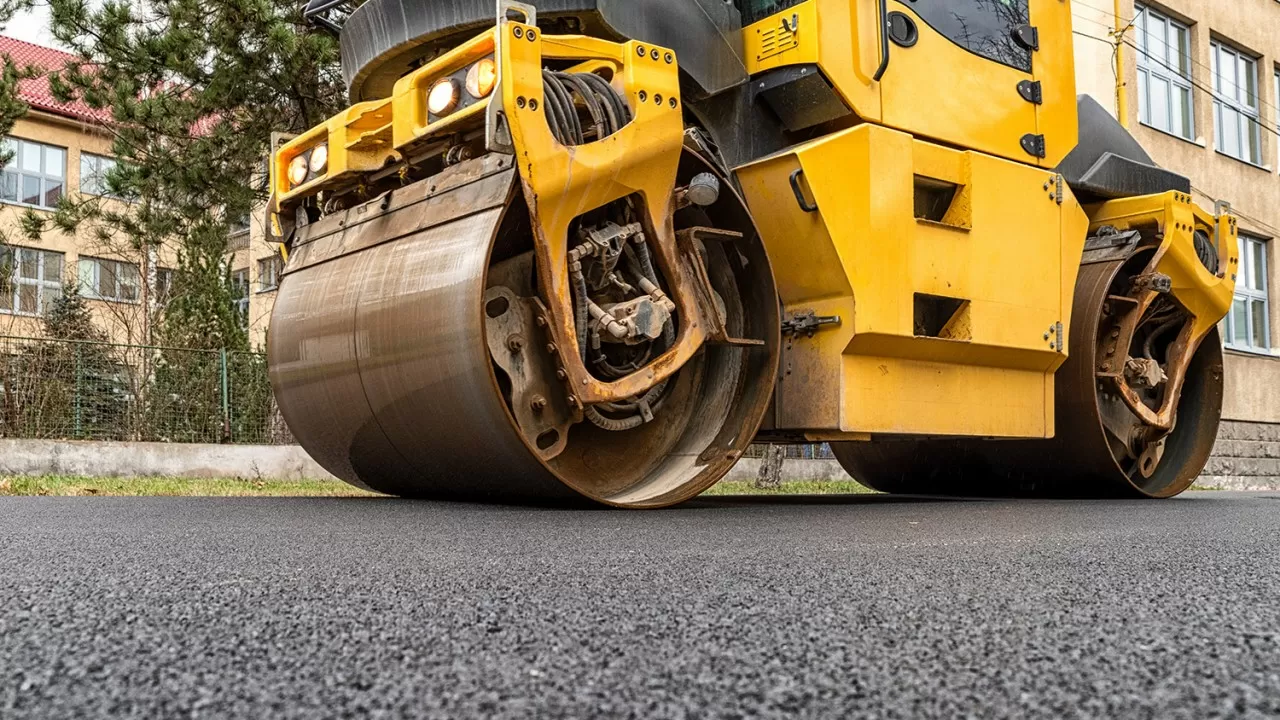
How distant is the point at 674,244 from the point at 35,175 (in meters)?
22.9

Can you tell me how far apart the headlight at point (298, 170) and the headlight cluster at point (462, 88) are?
0.83 metres

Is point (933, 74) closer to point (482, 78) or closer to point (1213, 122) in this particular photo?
point (482, 78)

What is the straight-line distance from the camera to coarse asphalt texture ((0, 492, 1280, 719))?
1.15 m

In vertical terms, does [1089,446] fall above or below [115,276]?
below

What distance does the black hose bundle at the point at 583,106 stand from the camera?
3.60 m

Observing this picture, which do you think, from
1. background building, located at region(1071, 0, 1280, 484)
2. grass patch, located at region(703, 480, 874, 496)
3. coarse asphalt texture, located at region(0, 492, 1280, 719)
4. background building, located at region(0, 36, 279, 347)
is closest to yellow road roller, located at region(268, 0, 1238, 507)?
coarse asphalt texture, located at region(0, 492, 1280, 719)

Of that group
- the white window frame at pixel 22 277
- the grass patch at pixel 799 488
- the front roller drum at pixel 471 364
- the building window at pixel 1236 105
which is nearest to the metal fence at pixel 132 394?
the white window frame at pixel 22 277

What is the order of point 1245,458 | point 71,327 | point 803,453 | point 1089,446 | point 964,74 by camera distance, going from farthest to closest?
point 1245,458, point 803,453, point 71,327, point 1089,446, point 964,74

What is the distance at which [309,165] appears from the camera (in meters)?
4.38

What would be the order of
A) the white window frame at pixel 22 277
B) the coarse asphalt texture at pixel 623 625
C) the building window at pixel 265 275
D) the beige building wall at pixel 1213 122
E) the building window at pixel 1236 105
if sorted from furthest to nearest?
the building window at pixel 265 275 < the building window at pixel 1236 105 < the beige building wall at pixel 1213 122 < the white window frame at pixel 22 277 < the coarse asphalt texture at pixel 623 625

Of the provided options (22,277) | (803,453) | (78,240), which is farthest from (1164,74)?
(78,240)

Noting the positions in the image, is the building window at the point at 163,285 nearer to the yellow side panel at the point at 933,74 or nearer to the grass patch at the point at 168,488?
the grass patch at the point at 168,488

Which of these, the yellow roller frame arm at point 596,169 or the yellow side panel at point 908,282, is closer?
the yellow roller frame arm at point 596,169

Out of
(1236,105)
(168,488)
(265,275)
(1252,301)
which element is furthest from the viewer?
(265,275)
